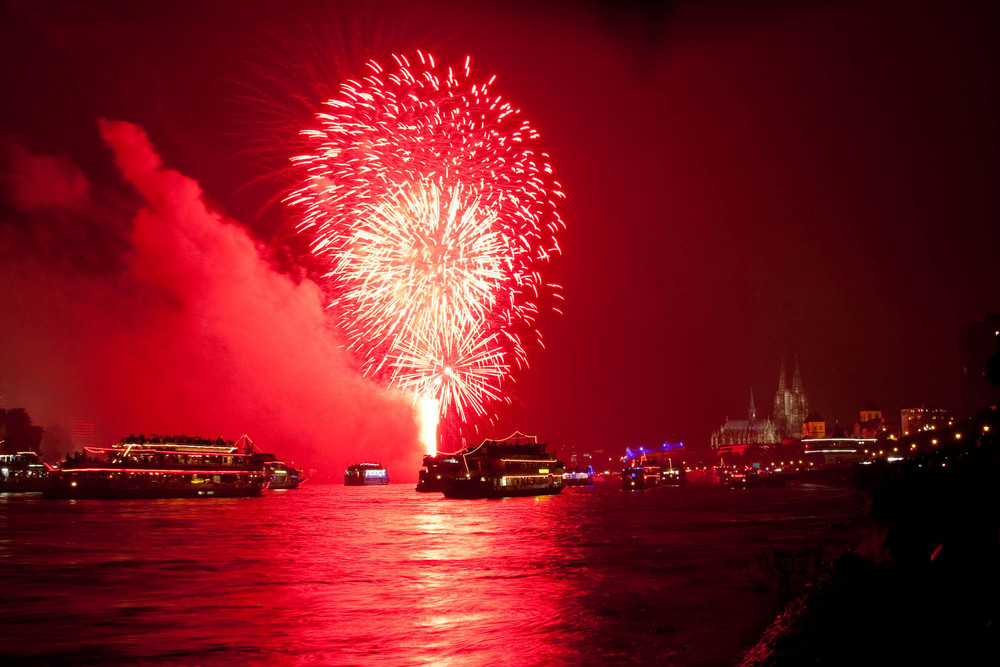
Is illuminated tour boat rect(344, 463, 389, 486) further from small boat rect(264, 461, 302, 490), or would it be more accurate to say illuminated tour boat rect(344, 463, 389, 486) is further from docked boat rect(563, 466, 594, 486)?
docked boat rect(563, 466, 594, 486)

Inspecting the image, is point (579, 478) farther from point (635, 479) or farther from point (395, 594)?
point (395, 594)

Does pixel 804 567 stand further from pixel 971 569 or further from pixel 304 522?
pixel 304 522

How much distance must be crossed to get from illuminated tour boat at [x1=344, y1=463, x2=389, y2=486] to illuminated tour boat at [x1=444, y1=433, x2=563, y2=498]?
50.5m

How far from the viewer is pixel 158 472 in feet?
326

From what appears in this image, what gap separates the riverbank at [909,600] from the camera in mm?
10078

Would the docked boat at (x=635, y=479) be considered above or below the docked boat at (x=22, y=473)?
below

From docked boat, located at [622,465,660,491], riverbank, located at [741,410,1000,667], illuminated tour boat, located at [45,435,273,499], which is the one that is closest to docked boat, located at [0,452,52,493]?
illuminated tour boat, located at [45,435,273,499]

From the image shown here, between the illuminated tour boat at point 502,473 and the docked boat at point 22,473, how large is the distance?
60001 mm

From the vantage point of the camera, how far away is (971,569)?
12344 mm

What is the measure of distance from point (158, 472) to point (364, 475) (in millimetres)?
59393

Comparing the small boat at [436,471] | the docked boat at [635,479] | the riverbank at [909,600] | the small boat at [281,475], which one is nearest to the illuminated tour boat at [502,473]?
the small boat at [436,471]

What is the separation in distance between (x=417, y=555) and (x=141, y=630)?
1698cm

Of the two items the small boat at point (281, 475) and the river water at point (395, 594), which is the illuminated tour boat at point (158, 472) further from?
the river water at point (395, 594)

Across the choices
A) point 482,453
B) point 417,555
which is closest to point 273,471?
point 482,453
